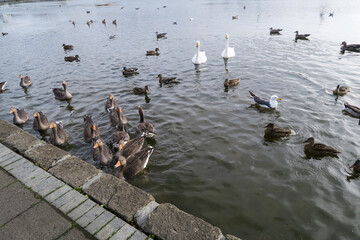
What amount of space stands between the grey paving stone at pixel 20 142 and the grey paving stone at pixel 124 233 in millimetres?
4757

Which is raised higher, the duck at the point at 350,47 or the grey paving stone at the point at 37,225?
the grey paving stone at the point at 37,225

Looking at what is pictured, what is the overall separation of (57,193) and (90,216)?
122 centimetres

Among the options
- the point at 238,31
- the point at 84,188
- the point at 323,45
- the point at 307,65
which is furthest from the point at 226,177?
the point at 238,31

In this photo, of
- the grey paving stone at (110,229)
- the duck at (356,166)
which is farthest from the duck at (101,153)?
the duck at (356,166)

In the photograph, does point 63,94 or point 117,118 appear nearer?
point 117,118

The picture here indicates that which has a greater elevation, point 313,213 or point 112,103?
point 112,103

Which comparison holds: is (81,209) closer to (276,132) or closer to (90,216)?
(90,216)

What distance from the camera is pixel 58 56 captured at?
2480 centimetres

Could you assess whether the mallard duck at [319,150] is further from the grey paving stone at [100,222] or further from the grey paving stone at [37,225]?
the grey paving stone at [37,225]

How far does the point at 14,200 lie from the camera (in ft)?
18.1

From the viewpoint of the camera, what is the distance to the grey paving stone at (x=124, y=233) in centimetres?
465

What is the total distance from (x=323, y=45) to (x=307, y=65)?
27.4 ft

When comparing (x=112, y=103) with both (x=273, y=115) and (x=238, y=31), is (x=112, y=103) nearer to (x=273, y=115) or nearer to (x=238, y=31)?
(x=273, y=115)

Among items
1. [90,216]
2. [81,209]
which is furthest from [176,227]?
[81,209]
